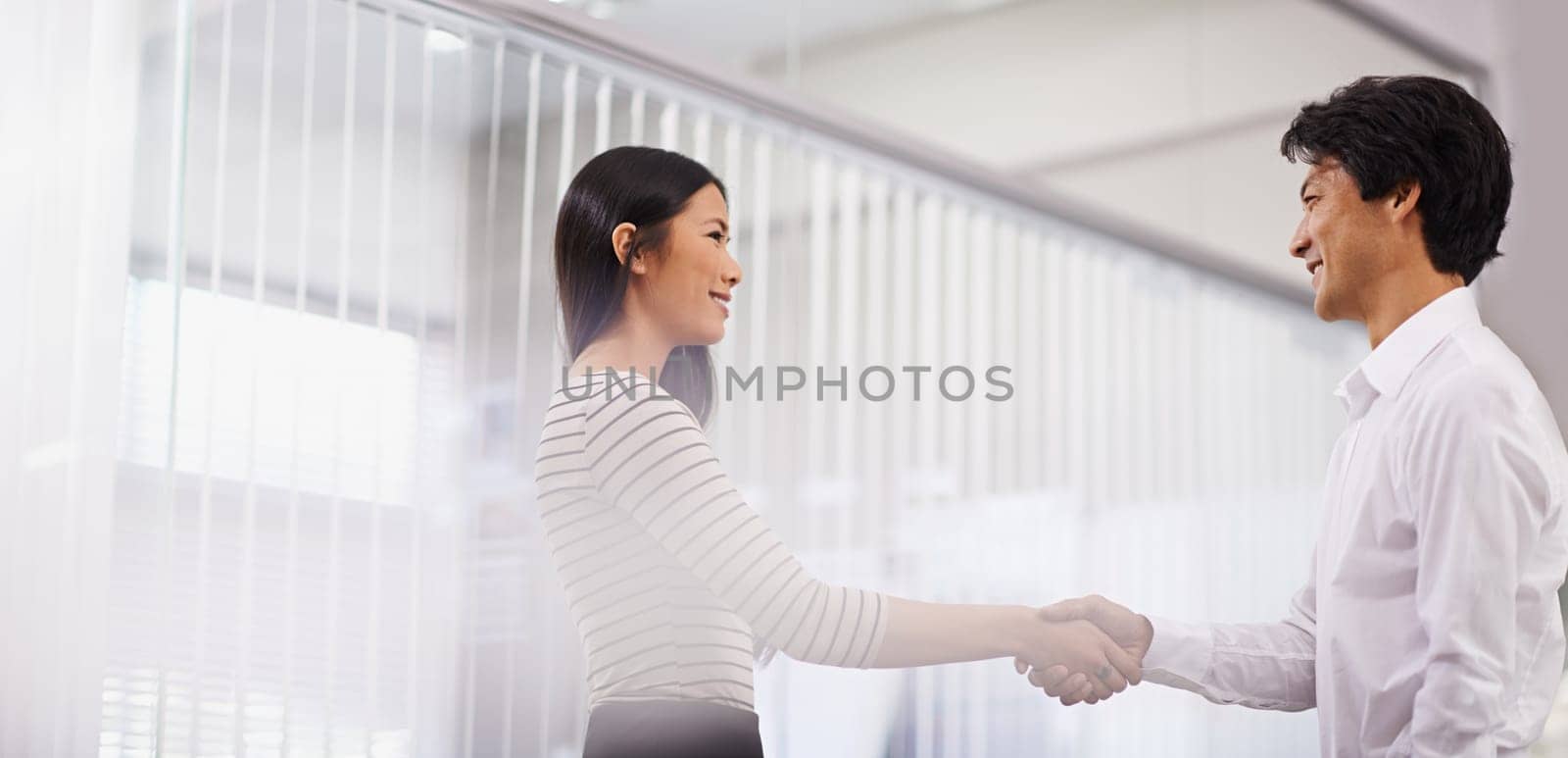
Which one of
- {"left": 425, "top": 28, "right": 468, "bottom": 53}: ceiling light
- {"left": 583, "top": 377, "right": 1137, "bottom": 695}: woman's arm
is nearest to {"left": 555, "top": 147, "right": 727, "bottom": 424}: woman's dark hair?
{"left": 583, "top": 377, "right": 1137, "bottom": 695}: woman's arm

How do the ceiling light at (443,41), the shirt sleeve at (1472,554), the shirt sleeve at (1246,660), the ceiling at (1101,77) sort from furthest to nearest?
1. the ceiling at (1101,77)
2. the ceiling light at (443,41)
3. the shirt sleeve at (1246,660)
4. the shirt sleeve at (1472,554)

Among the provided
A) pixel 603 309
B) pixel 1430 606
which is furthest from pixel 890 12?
pixel 1430 606

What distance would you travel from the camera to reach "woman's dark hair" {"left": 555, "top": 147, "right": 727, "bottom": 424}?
1.47 m

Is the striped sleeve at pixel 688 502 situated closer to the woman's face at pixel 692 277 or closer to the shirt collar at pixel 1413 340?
the woman's face at pixel 692 277

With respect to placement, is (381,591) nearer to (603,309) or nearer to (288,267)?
(288,267)

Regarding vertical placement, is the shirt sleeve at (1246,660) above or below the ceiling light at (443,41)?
below

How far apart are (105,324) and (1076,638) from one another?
1.14m

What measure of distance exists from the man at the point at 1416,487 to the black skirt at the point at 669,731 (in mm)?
600

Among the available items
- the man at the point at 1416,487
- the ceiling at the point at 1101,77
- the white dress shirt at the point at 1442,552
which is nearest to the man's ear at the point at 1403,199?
the man at the point at 1416,487

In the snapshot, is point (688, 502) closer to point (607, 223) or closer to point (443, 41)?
point (607, 223)

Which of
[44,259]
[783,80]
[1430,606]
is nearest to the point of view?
[1430,606]

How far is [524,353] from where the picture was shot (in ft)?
6.56

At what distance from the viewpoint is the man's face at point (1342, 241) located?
157 cm

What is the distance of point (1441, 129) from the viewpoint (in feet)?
5.05
